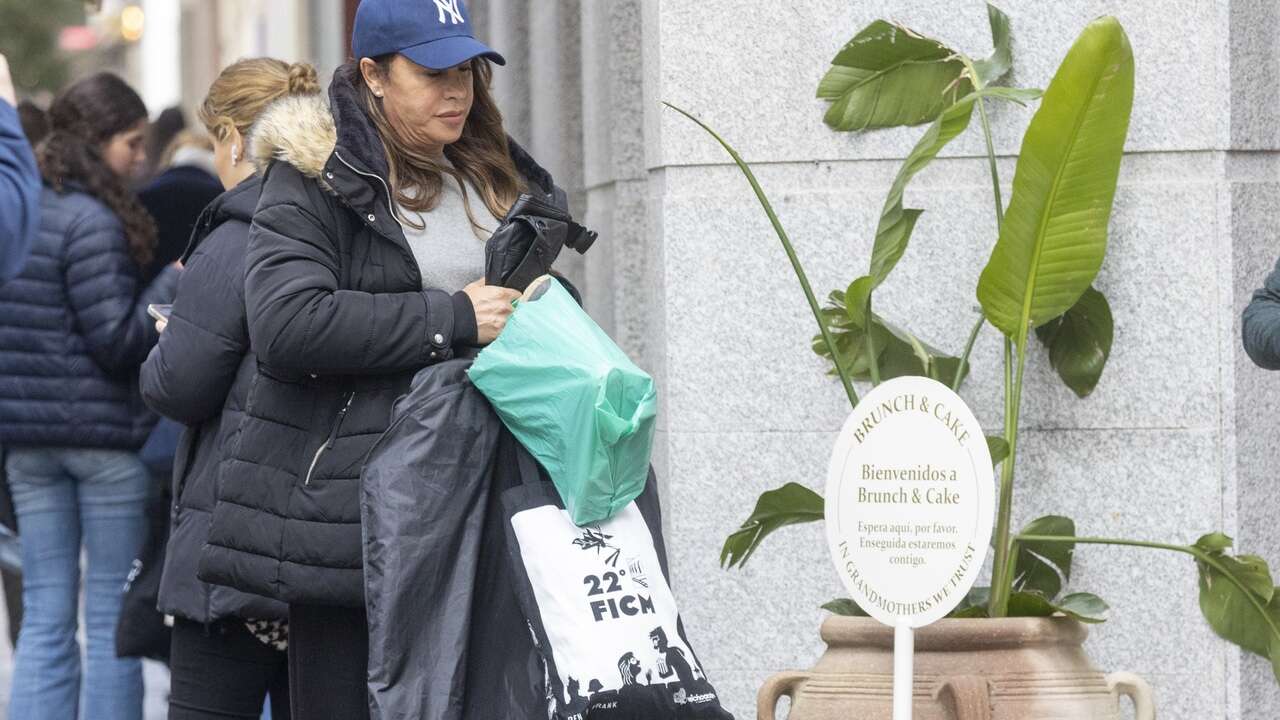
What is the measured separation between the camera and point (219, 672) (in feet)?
13.3

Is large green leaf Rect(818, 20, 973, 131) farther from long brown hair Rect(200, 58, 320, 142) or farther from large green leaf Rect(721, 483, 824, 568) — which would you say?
long brown hair Rect(200, 58, 320, 142)

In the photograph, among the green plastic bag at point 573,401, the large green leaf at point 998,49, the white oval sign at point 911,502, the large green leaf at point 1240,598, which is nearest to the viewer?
the green plastic bag at point 573,401

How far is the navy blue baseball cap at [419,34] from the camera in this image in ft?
11.9

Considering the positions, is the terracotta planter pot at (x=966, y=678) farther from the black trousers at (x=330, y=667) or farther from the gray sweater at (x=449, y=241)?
the gray sweater at (x=449, y=241)

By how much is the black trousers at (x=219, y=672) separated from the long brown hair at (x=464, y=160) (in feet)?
3.35

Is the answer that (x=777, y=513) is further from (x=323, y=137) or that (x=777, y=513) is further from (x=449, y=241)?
(x=323, y=137)

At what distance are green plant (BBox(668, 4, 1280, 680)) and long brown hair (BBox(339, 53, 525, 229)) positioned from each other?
0.71 meters

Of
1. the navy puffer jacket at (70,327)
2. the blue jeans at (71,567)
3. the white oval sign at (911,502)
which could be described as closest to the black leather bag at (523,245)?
the white oval sign at (911,502)

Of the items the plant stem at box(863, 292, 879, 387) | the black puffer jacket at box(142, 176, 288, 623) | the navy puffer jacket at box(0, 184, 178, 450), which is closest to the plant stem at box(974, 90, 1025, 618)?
the plant stem at box(863, 292, 879, 387)

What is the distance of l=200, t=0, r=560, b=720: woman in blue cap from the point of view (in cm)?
351

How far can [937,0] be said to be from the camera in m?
5.19

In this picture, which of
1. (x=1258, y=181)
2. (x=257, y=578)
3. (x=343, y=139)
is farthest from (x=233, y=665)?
(x=1258, y=181)

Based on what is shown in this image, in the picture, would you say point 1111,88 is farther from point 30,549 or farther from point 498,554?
point 30,549

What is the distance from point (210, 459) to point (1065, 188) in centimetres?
193
